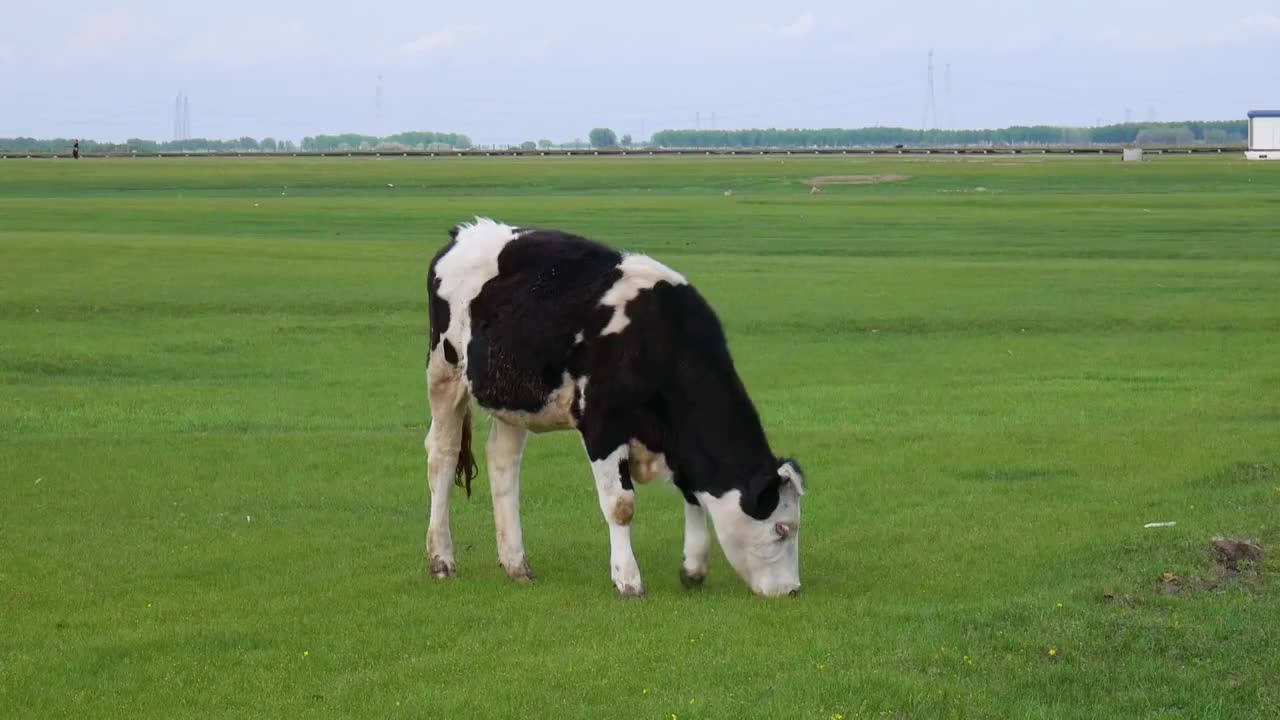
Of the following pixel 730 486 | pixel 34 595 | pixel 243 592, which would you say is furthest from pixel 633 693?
pixel 34 595

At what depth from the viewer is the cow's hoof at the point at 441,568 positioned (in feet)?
39.9

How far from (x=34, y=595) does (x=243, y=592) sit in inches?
51.1

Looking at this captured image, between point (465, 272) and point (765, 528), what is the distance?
9.13 ft

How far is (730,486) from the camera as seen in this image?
37.1 ft

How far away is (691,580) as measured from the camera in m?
11.7

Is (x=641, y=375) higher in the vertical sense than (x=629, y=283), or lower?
lower

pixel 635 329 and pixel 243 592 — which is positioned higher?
pixel 635 329

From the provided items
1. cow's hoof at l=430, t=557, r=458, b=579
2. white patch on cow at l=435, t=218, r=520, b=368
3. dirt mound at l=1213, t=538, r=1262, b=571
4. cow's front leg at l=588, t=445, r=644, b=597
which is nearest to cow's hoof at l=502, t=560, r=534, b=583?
cow's hoof at l=430, t=557, r=458, b=579

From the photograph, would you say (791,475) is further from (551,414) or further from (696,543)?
(551,414)

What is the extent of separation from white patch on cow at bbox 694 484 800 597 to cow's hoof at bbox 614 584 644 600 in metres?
0.62

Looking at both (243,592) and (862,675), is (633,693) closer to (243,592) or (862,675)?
(862,675)

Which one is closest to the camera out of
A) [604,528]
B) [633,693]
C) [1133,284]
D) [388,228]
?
[633,693]

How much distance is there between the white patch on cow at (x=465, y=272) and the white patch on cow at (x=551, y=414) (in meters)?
0.53

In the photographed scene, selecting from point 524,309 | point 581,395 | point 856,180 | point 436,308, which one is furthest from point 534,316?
point 856,180
